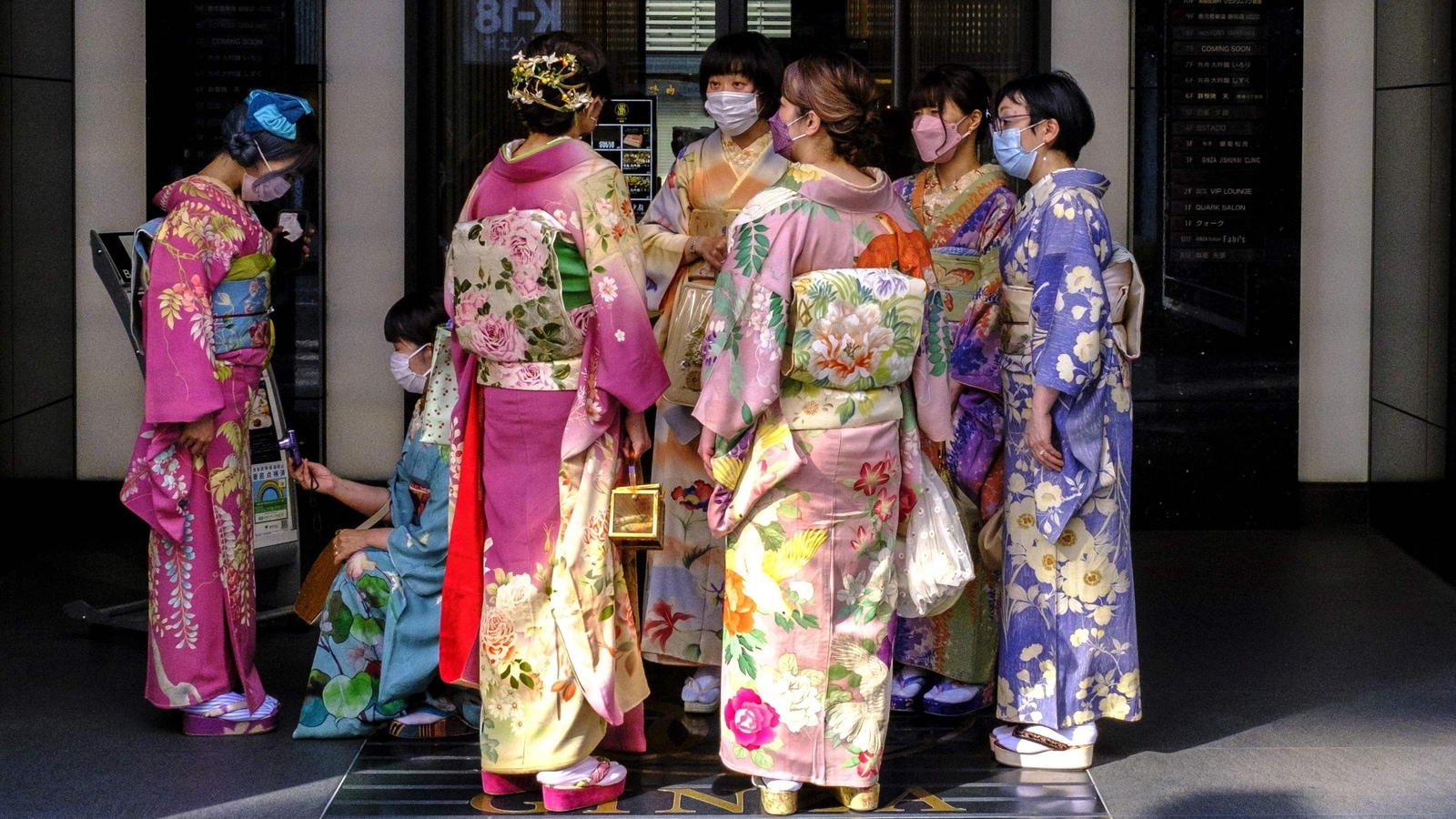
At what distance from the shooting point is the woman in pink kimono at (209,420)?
427 centimetres

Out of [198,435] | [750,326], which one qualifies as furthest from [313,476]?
[750,326]

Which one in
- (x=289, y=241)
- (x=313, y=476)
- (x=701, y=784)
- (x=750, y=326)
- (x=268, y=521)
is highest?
(x=289, y=241)

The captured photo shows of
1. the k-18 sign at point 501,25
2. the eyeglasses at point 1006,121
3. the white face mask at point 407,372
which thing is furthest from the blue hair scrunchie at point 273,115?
the k-18 sign at point 501,25

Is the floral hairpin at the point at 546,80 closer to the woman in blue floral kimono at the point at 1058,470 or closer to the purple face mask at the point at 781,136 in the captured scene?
the purple face mask at the point at 781,136

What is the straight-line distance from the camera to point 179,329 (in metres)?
4.26

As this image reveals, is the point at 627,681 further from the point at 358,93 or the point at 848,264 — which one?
the point at 358,93

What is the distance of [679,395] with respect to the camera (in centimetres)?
456

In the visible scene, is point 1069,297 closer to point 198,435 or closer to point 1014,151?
point 1014,151

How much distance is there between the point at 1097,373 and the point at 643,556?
2310 mm

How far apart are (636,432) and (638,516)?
0.79ft

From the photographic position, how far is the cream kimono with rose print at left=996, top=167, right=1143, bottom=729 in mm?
4059

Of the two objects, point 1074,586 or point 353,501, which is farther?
point 353,501

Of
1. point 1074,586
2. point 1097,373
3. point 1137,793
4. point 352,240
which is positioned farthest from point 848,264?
point 352,240

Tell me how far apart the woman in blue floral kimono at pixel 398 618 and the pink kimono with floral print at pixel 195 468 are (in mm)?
265
